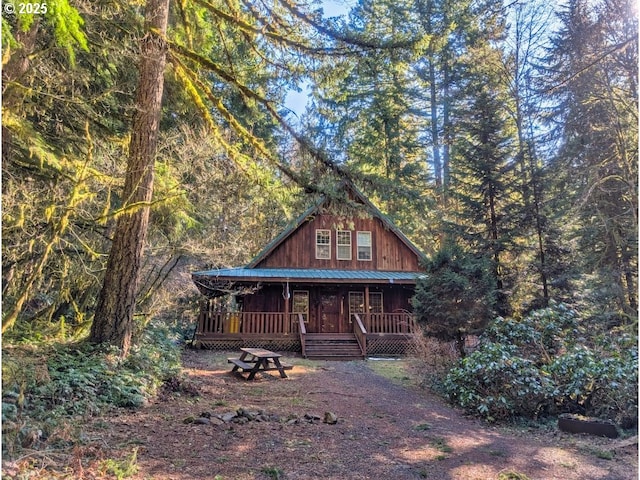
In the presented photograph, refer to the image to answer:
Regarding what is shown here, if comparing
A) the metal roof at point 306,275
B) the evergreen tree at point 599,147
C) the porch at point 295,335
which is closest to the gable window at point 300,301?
the metal roof at point 306,275

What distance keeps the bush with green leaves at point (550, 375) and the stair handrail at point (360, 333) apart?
6.55 meters

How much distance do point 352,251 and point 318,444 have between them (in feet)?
44.6

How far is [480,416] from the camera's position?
23.3ft

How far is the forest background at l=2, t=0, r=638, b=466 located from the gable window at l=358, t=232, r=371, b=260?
11.8 feet

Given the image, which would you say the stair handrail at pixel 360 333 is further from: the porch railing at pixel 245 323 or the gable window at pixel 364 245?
the gable window at pixel 364 245

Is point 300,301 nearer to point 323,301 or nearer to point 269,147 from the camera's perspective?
point 323,301

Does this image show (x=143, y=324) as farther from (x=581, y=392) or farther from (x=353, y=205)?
(x=581, y=392)

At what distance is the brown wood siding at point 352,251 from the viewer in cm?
1745

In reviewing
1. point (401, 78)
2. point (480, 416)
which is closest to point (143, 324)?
point (480, 416)

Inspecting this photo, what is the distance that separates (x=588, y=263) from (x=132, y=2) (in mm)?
15589

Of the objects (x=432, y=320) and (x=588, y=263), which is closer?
(x=432, y=320)

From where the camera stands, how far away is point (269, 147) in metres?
8.88

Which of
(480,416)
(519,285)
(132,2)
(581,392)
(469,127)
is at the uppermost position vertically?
(469,127)

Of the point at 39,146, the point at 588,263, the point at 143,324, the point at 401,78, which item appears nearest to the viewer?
the point at 39,146
